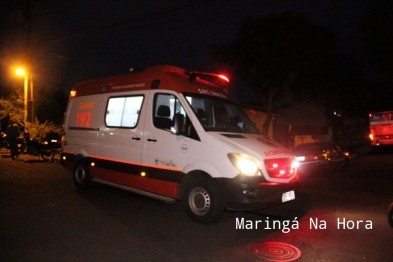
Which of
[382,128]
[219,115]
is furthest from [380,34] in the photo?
[219,115]

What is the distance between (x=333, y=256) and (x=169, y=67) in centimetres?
483

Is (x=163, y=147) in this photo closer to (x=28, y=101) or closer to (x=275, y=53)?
(x=275, y=53)

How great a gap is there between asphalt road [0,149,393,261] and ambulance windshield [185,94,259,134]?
1.73 m

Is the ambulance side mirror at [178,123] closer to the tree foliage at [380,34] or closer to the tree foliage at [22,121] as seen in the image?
the tree foliage at [22,121]

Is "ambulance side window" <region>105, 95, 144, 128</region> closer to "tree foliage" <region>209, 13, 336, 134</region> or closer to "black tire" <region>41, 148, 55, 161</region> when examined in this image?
"black tire" <region>41, 148, 55, 161</region>

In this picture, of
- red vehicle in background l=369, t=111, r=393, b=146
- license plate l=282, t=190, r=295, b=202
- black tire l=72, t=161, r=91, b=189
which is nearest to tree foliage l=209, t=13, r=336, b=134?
red vehicle in background l=369, t=111, r=393, b=146

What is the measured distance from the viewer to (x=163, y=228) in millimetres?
6332

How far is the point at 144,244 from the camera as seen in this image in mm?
5500

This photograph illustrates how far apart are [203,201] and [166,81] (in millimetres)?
2447

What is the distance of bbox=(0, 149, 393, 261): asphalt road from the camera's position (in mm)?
5141

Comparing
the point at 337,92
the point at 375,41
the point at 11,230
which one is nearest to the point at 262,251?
the point at 11,230

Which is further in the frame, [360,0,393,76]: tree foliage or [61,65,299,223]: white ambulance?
[360,0,393,76]: tree foliage

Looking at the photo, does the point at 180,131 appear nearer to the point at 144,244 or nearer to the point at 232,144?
the point at 232,144

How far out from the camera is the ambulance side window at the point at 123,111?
306 inches
